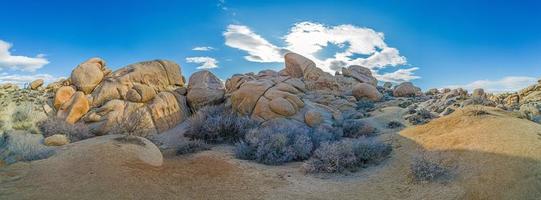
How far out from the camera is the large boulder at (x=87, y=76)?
17.6m

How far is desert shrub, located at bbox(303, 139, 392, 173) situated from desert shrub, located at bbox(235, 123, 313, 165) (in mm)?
864

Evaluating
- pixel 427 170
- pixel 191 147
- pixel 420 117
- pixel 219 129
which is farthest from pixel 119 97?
pixel 427 170

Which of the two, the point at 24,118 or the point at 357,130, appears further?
the point at 24,118

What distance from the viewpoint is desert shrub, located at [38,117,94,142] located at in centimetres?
1340

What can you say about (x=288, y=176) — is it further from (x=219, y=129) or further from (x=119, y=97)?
(x=119, y=97)

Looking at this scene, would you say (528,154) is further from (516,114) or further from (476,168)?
(516,114)

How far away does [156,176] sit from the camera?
7422 mm

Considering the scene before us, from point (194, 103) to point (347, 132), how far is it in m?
8.05

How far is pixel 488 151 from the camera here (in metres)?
7.64

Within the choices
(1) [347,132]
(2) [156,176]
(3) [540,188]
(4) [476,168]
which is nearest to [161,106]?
(1) [347,132]

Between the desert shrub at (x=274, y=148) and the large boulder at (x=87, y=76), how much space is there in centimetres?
1030

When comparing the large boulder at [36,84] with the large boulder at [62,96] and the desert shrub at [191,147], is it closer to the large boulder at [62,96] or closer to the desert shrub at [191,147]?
the large boulder at [62,96]

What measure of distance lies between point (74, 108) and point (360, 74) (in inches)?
1145

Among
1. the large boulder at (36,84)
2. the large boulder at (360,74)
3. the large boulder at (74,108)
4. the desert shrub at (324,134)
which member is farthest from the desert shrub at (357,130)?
the large boulder at (360,74)
